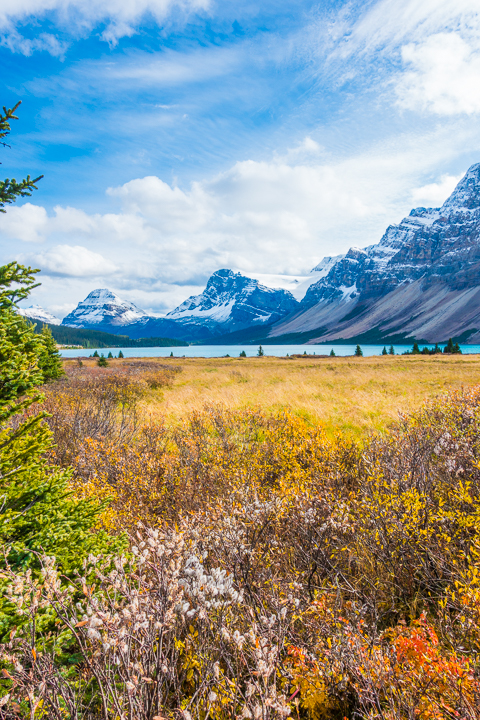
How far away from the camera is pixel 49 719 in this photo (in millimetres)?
2082

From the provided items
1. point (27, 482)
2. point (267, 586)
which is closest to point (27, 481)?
point (27, 482)

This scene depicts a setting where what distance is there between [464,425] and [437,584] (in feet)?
14.7

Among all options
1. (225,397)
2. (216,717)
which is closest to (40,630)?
(216,717)

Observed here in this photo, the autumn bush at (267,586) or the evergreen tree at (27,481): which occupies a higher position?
the evergreen tree at (27,481)

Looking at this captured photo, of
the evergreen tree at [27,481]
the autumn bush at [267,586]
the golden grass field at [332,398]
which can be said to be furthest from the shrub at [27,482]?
the golden grass field at [332,398]

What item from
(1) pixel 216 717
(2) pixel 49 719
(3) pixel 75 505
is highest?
(3) pixel 75 505

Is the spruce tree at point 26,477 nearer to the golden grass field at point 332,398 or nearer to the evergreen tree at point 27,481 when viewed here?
the evergreen tree at point 27,481

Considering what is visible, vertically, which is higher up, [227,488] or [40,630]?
[40,630]

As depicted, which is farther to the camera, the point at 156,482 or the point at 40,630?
the point at 156,482

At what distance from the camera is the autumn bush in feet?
7.36

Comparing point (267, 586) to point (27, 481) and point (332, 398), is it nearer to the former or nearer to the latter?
point (27, 481)

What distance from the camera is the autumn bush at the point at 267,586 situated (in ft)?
7.36

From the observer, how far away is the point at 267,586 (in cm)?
371

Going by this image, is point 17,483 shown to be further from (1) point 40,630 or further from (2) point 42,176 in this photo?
(2) point 42,176
